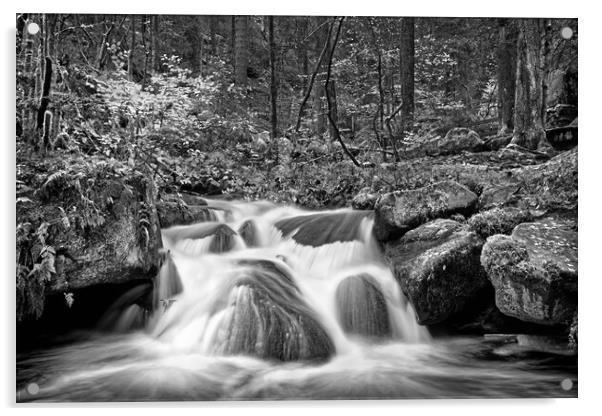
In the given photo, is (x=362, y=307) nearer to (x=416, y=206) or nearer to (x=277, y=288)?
(x=277, y=288)

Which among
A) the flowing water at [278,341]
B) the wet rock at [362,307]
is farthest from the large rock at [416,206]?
the wet rock at [362,307]

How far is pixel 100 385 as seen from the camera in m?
2.60

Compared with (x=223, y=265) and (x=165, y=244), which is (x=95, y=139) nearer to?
(x=165, y=244)

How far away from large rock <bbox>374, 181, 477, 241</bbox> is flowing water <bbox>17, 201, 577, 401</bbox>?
118 mm

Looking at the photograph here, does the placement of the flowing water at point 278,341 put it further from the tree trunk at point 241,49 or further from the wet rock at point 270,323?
the tree trunk at point 241,49

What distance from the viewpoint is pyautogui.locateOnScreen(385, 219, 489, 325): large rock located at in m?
2.85

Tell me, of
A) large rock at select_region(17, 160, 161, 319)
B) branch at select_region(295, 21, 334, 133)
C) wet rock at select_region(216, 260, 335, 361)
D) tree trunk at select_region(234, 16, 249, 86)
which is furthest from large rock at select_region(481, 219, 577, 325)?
large rock at select_region(17, 160, 161, 319)

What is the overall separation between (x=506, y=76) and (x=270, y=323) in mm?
2374

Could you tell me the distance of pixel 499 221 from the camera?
2922mm

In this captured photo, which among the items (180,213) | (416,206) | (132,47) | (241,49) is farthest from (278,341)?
(132,47)

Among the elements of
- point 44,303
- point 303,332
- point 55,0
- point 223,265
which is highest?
point 55,0

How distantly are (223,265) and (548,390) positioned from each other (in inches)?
87.7
